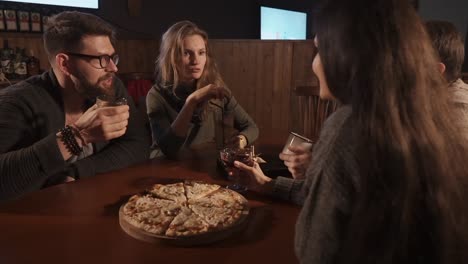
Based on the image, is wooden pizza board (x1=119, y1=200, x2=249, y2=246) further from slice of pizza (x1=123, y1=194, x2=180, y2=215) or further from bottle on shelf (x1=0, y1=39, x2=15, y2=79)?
bottle on shelf (x1=0, y1=39, x2=15, y2=79)

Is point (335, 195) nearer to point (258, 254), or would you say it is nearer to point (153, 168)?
point (258, 254)

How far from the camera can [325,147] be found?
80 centimetres

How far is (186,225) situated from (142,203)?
0.70 feet

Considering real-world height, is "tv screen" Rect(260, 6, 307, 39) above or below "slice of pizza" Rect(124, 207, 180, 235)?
above

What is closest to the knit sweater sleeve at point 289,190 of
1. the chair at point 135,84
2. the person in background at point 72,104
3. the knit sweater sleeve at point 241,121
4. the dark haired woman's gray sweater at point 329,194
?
the dark haired woman's gray sweater at point 329,194

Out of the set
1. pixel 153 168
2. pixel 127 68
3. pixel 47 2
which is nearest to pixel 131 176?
pixel 153 168

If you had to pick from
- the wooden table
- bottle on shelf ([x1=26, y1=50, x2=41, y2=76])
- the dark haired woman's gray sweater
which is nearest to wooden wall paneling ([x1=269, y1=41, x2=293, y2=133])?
bottle on shelf ([x1=26, y1=50, x2=41, y2=76])

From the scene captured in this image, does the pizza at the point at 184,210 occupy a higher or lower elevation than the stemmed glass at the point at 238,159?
lower

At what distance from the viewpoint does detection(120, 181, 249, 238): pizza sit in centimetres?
102

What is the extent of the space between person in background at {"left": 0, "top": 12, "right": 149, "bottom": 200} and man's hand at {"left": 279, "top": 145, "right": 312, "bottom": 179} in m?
0.62

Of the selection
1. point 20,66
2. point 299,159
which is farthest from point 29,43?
point 299,159

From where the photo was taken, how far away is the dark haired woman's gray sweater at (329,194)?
2.47 ft

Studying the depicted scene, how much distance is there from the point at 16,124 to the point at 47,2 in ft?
9.54

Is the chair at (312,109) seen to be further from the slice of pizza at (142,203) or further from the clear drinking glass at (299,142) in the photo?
the slice of pizza at (142,203)
